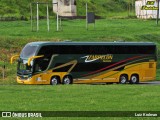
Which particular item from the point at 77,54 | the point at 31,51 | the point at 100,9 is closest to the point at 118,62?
the point at 77,54

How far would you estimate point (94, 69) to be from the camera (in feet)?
145

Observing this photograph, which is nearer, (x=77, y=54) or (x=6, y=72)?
(x=77, y=54)

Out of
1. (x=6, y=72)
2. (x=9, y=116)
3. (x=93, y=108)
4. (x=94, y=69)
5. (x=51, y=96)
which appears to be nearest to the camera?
(x=9, y=116)

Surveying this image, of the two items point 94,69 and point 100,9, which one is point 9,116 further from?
point 100,9

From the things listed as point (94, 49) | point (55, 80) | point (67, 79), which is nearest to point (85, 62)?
point (94, 49)

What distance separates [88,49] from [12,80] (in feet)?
22.6

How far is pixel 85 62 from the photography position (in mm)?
43531

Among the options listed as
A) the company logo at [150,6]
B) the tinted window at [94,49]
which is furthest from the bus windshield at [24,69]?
the company logo at [150,6]

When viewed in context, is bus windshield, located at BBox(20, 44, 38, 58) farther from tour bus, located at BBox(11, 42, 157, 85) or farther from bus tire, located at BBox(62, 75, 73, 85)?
bus tire, located at BBox(62, 75, 73, 85)

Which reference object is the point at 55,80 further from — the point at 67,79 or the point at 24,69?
the point at 24,69

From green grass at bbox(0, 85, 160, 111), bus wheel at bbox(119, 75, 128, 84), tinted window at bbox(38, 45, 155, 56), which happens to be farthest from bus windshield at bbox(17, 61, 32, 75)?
green grass at bbox(0, 85, 160, 111)

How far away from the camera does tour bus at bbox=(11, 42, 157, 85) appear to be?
41.3 m

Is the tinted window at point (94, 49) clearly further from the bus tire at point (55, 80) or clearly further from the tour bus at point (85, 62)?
the bus tire at point (55, 80)

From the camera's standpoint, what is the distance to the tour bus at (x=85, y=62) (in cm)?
4128
